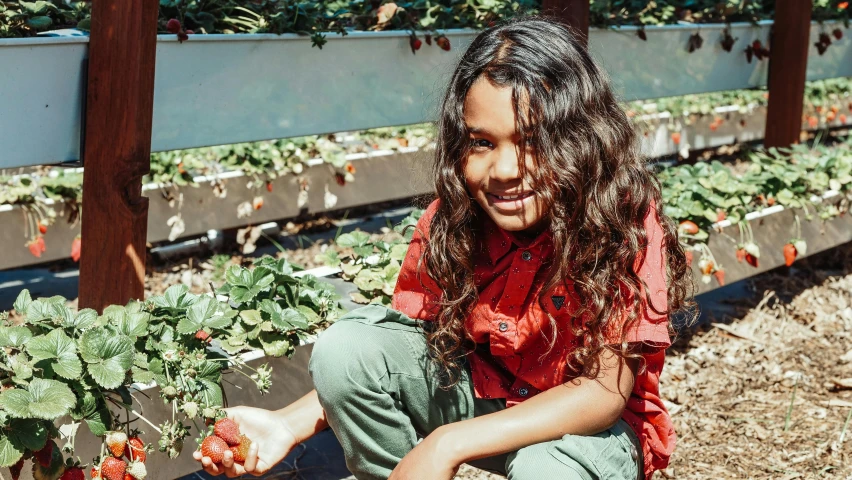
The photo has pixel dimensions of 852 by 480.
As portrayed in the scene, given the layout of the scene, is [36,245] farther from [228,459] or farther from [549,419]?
[549,419]

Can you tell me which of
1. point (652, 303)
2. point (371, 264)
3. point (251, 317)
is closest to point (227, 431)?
point (251, 317)

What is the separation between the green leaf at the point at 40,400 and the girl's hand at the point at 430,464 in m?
0.55

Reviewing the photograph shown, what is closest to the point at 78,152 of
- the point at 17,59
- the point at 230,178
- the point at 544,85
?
the point at 17,59

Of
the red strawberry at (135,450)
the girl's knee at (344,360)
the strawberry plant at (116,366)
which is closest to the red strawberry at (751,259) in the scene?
the strawberry plant at (116,366)

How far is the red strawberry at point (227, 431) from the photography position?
1.69 metres

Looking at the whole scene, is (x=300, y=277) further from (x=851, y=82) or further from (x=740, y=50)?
(x=851, y=82)

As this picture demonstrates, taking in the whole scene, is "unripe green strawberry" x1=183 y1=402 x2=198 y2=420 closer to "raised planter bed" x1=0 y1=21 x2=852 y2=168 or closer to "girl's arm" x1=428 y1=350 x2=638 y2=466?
"girl's arm" x1=428 y1=350 x2=638 y2=466

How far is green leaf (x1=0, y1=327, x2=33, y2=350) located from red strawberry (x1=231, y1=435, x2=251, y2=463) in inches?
15.7

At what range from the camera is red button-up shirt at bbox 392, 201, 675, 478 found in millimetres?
1755

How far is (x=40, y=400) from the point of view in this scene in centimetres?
153

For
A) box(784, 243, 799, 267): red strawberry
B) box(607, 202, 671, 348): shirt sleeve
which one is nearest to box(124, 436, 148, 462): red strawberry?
box(607, 202, 671, 348): shirt sleeve

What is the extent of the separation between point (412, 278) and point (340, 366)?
285 mm

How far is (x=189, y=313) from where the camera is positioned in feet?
6.20

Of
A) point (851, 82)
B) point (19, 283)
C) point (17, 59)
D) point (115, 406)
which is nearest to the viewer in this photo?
point (115, 406)
